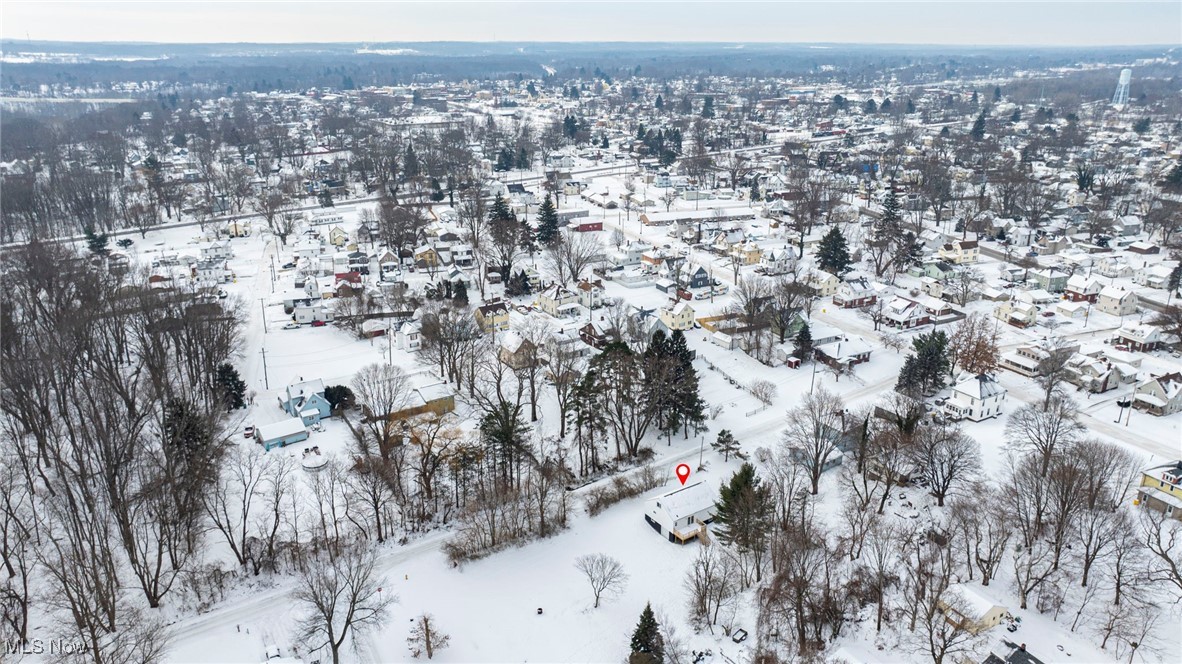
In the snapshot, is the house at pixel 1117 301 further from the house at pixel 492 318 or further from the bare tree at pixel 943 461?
the house at pixel 492 318

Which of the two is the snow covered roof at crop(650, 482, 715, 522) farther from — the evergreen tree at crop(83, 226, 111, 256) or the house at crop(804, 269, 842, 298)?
the evergreen tree at crop(83, 226, 111, 256)

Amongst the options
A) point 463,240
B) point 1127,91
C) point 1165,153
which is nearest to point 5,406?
point 463,240

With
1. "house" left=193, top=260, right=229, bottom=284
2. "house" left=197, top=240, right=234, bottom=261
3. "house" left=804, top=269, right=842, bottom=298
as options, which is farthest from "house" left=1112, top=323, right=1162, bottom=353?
"house" left=197, top=240, right=234, bottom=261

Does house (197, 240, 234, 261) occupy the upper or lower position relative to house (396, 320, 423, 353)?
upper

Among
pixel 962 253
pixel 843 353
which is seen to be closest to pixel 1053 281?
pixel 962 253

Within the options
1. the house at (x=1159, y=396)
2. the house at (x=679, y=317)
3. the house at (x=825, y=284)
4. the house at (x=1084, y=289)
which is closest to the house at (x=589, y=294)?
the house at (x=679, y=317)

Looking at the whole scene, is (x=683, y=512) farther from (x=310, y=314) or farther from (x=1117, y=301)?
(x=1117, y=301)

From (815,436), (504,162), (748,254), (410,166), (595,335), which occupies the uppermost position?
(410,166)
